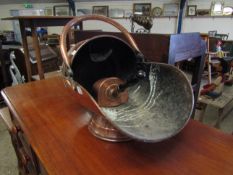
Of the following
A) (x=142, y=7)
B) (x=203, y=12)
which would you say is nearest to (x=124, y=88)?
(x=203, y=12)

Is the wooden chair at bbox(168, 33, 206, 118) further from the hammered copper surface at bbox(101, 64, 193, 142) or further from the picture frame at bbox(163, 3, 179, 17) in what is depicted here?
the picture frame at bbox(163, 3, 179, 17)

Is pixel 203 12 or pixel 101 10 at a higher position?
pixel 101 10

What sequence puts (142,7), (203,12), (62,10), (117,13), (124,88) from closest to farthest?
(124,88) → (203,12) → (142,7) → (117,13) → (62,10)

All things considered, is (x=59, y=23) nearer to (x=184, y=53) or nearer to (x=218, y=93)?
(x=184, y=53)

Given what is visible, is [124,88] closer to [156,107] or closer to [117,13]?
[156,107]

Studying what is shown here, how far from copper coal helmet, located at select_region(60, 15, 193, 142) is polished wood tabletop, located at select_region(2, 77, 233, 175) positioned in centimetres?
4

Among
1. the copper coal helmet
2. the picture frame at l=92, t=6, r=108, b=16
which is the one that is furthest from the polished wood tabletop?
the picture frame at l=92, t=6, r=108, b=16

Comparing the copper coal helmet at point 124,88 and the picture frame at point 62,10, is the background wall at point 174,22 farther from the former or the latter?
the copper coal helmet at point 124,88

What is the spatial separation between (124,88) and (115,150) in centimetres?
20

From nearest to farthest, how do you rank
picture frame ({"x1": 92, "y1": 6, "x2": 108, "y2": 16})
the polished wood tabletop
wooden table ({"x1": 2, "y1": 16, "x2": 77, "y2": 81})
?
the polished wood tabletop
wooden table ({"x1": 2, "y1": 16, "x2": 77, "y2": 81})
picture frame ({"x1": 92, "y1": 6, "x2": 108, "y2": 16})

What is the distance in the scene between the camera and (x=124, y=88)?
1.92 feet

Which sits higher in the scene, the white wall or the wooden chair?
the white wall

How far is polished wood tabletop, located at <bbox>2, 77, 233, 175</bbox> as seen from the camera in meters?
0.39

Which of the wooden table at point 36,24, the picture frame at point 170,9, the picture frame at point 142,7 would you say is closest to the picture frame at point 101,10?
the picture frame at point 142,7
